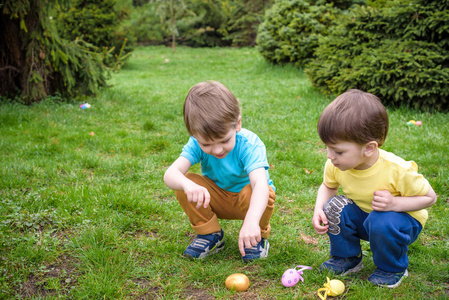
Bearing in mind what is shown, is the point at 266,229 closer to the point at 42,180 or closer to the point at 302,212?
the point at 302,212

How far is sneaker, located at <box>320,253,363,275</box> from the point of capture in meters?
2.26

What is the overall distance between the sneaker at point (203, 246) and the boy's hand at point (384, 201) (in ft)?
3.48

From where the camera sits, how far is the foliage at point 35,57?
5.85 m

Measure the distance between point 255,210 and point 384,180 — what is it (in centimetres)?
69

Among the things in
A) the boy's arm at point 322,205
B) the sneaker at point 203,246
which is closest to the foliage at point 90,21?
the sneaker at point 203,246

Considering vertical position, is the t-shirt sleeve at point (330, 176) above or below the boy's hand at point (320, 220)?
above

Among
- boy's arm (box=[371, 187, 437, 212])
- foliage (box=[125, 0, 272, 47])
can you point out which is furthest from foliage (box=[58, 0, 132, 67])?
boy's arm (box=[371, 187, 437, 212])

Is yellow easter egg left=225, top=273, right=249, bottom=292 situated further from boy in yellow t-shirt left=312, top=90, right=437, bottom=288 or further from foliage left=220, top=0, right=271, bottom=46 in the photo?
foliage left=220, top=0, right=271, bottom=46

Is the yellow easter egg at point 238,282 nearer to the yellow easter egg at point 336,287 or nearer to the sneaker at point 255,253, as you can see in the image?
the sneaker at point 255,253

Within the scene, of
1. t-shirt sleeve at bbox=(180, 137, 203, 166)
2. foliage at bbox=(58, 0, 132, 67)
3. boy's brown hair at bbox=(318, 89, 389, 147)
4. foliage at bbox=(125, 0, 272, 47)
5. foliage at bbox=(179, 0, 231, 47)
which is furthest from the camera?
foliage at bbox=(179, 0, 231, 47)

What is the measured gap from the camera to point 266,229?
2.56 metres

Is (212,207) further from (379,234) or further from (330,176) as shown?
(379,234)

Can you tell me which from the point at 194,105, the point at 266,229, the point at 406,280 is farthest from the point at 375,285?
the point at 194,105

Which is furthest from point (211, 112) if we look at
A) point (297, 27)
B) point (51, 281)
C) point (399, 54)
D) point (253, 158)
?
point (297, 27)
